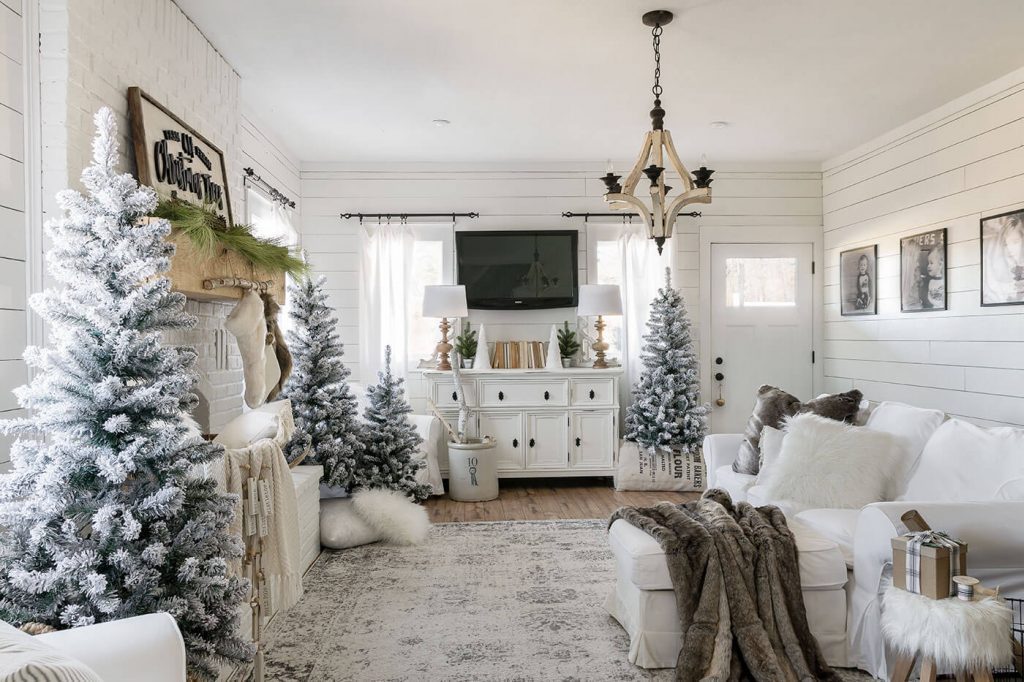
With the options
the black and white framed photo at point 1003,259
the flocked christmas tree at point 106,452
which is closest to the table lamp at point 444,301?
the black and white framed photo at point 1003,259

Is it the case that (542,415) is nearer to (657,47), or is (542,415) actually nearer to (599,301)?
(599,301)

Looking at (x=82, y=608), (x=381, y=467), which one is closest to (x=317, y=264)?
(x=381, y=467)

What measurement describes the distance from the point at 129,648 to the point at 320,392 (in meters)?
2.84

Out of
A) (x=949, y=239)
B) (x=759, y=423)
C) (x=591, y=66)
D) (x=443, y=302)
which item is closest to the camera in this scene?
(x=591, y=66)

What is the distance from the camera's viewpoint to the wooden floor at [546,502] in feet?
15.9

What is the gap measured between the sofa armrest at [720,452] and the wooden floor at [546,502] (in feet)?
2.97

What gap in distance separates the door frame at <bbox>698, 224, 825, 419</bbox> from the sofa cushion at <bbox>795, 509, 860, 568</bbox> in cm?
303

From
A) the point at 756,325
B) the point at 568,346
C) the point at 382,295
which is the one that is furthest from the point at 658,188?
the point at 756,325

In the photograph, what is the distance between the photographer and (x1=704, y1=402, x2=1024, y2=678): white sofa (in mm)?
2342

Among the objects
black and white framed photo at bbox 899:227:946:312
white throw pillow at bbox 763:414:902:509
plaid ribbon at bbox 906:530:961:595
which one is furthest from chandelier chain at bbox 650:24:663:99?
black and white framed photo at bbox 899:227:946:312

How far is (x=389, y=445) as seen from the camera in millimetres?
4516

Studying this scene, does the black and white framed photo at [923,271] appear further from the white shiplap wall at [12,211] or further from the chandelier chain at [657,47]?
the white shiplap wall at [12,211]

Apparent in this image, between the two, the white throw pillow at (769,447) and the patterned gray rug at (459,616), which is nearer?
the patterned gray rug at (459,616)

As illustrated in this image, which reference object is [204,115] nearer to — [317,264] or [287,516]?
[287,516]
